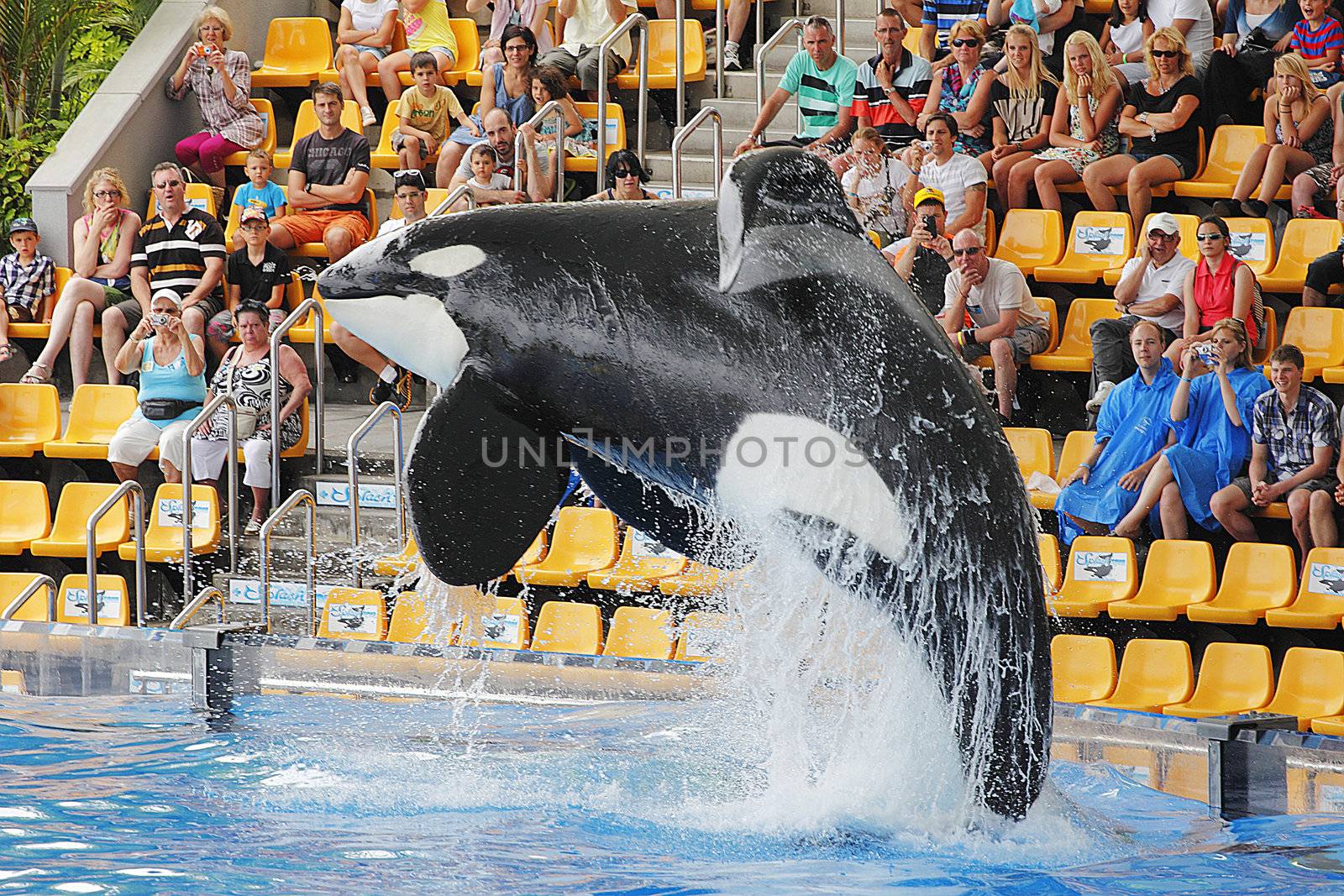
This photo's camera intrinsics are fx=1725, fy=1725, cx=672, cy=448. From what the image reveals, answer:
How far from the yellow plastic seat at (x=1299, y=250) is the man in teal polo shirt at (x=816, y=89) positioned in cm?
263

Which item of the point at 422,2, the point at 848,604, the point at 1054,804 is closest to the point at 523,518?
the point at 848,604

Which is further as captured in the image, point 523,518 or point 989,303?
point 989,303

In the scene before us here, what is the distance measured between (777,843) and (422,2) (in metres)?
9.15

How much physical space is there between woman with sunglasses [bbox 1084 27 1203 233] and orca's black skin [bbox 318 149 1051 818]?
21.2 feet

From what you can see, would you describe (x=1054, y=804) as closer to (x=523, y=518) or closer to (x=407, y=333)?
(x=523, y=518)

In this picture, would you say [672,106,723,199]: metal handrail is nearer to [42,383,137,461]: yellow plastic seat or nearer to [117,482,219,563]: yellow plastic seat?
[117,482,219,563]: yellow plastic seat

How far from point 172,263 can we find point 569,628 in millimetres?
4343

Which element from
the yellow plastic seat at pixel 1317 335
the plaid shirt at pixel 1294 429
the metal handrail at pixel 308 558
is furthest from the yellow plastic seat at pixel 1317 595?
the metal handrail at pixel 308 558

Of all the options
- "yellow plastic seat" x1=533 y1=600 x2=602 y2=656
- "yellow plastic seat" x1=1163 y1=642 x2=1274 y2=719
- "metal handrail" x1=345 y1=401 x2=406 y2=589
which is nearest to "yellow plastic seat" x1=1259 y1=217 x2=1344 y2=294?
"yellow plastic seat" x1=1163 y1=642 x2=1274 y2=719

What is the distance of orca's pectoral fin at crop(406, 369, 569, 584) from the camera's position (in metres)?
4.21

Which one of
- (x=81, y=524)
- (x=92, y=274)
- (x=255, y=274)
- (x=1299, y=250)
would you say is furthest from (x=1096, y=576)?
(x=92, y=274)

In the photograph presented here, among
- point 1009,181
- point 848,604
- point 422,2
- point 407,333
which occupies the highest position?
point 422,2

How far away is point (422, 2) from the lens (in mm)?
12500

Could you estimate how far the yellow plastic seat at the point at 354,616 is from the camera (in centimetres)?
805
